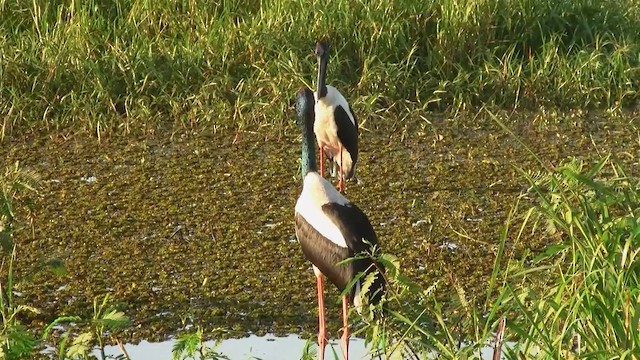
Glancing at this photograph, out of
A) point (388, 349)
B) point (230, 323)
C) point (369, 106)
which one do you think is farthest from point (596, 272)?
point (369, 106)

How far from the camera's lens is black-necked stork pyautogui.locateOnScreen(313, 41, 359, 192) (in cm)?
668

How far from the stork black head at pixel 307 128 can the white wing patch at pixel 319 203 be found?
8 cm

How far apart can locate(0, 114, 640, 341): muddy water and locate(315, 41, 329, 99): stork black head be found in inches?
11.0

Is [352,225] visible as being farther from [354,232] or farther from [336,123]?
[336,123]

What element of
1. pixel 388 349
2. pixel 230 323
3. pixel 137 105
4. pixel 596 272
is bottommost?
pixel 137 105

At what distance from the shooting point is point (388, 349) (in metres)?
3.63

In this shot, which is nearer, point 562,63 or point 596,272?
point 596,272

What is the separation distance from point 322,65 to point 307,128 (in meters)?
1.57

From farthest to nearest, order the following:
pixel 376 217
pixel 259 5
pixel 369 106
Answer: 1. pixel 259 5
2. pixel 369 106
3. pixel 376 217

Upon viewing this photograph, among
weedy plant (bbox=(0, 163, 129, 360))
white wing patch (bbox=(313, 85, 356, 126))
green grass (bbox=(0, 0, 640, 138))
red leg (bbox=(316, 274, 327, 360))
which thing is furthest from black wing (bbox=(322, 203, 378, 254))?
green grass (bbox=(0, 0, 640, 138))

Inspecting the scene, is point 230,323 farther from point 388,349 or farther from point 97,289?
point 388,349

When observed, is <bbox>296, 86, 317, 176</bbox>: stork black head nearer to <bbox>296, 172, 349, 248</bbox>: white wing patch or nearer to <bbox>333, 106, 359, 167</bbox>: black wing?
<bbox>296, 172, 349, 248</bbox>: white wing patch

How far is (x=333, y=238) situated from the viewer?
479cm

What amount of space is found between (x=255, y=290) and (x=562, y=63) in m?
2.94
